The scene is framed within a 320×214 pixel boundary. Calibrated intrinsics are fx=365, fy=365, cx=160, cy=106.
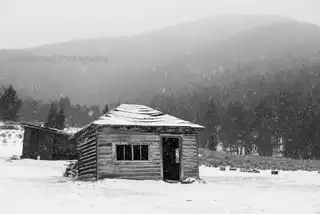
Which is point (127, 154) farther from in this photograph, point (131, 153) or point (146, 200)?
point (146, 200)

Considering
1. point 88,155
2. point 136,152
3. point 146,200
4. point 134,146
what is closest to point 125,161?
point 136,152

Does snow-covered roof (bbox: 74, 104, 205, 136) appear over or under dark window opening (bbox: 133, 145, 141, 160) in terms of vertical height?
over

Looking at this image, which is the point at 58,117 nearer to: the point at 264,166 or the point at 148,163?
the point at 264,166

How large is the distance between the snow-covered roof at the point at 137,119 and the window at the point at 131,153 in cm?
127

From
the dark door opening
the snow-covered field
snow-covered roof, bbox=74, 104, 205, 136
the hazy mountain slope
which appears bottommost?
the snow-covered field

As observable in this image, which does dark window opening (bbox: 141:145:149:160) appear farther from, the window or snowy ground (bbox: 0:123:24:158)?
snowy ground (bbox: 0:123:24:158)

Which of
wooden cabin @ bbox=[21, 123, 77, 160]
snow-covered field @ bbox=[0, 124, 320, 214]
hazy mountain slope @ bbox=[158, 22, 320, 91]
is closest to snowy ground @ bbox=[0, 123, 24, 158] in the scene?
wooden cabin @ bbox=[21, 123, 77, 160]

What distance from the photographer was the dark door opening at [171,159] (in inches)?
875

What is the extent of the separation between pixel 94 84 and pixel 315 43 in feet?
369

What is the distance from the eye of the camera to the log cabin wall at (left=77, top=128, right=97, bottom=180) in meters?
19.4

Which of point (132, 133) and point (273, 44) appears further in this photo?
point (273, 44)

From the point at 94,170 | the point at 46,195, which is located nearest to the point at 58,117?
the point at 94,170

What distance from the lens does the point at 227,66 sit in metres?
176

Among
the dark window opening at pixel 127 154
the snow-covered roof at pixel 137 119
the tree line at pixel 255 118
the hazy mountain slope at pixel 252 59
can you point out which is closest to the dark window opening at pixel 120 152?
the dark window opening at pixel 127 154
